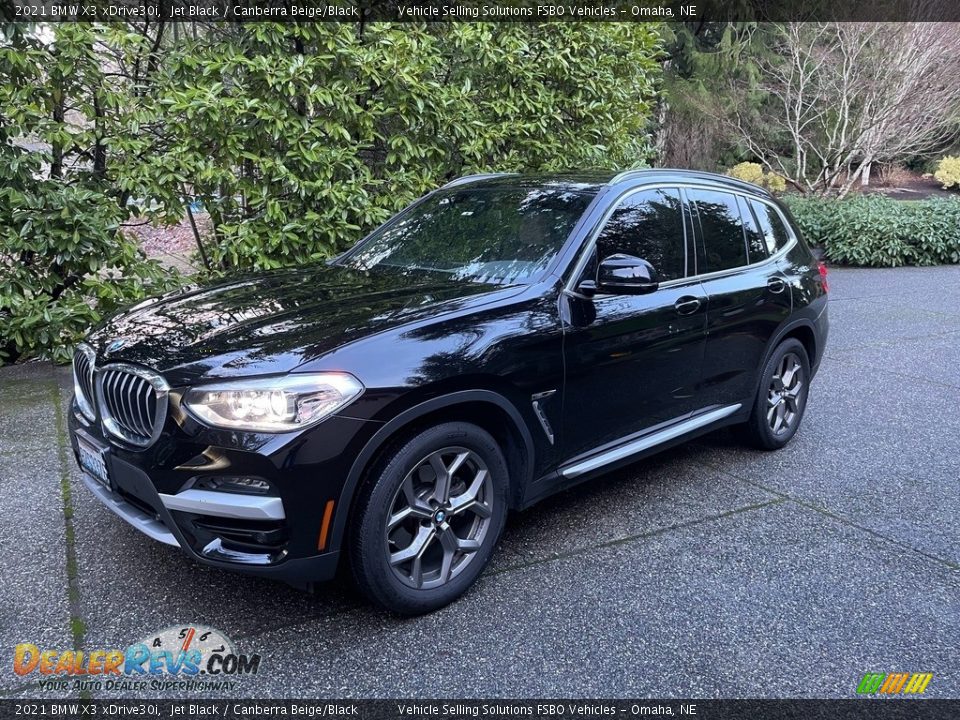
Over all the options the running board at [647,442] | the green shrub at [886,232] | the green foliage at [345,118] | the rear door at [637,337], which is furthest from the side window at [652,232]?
the green shrub at [886,232]

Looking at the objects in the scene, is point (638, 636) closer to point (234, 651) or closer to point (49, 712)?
point (234, 651)

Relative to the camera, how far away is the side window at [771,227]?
4.95m

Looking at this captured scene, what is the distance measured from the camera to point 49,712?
253 centimetres

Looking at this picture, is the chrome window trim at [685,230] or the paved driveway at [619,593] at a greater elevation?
the chrome window trim at [685,230]

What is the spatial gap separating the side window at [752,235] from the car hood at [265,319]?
2.05 m

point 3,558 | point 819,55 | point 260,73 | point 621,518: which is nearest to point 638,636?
point 621,518

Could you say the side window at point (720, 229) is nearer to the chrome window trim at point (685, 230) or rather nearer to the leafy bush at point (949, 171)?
the chrome window trim at point (685, 230)

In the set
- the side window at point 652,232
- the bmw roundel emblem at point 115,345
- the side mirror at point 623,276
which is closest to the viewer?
the bmw roundel emblem at point 115,345

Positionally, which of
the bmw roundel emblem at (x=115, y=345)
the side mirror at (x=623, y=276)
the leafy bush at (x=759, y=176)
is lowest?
the bmw roundel emblem at (x=115, y=345)

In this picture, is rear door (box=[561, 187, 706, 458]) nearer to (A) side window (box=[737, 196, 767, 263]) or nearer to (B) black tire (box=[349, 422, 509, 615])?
(B) black tire (box=[349, 422, 509, 615])

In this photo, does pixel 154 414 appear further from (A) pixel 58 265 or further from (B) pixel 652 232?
(A) pixel 58 265

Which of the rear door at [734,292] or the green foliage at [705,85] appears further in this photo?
the green foliage at [705,85]

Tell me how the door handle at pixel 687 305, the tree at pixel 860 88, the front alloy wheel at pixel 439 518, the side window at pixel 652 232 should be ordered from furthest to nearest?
the tree at pixel 860 88
the door handle at pixel 687 305
the side window at pixel 652 232
the front alloy wheel at pixel 439 518

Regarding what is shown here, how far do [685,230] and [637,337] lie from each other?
892mm
